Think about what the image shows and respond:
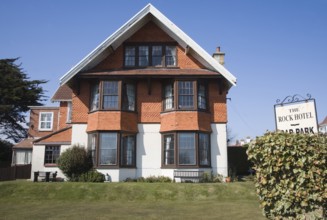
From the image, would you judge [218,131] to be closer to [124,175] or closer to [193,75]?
[193,75]

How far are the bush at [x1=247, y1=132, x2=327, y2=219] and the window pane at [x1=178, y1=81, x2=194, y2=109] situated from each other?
13.9 m

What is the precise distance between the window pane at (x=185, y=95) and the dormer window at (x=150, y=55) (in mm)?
2000

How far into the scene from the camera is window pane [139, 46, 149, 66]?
75.3 ft

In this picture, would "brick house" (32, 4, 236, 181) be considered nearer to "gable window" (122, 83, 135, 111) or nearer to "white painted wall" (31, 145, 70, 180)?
"gable window" (122, 83, 135, 111)

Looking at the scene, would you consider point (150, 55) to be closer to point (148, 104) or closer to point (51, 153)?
point (148, 104)

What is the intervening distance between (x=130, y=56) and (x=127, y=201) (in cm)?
1118

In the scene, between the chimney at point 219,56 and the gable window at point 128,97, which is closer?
the gable window at point 128,97

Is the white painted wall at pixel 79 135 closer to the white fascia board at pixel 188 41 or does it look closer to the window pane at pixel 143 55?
the window pane at pixel 143 55

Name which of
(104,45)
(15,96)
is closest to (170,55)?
(104,45)

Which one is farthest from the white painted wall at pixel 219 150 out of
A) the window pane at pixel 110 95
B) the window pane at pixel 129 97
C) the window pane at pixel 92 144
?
the window pane at pixel 92 144

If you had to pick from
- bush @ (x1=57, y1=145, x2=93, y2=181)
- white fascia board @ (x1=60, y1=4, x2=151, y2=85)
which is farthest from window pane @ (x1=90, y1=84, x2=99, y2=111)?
bush @ (x1=57, y1=145, x2=93, y2=181)

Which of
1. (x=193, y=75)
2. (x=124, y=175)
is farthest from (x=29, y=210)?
(x=193, y=75)

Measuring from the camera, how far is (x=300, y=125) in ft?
22.7

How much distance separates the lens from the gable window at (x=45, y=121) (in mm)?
34688
